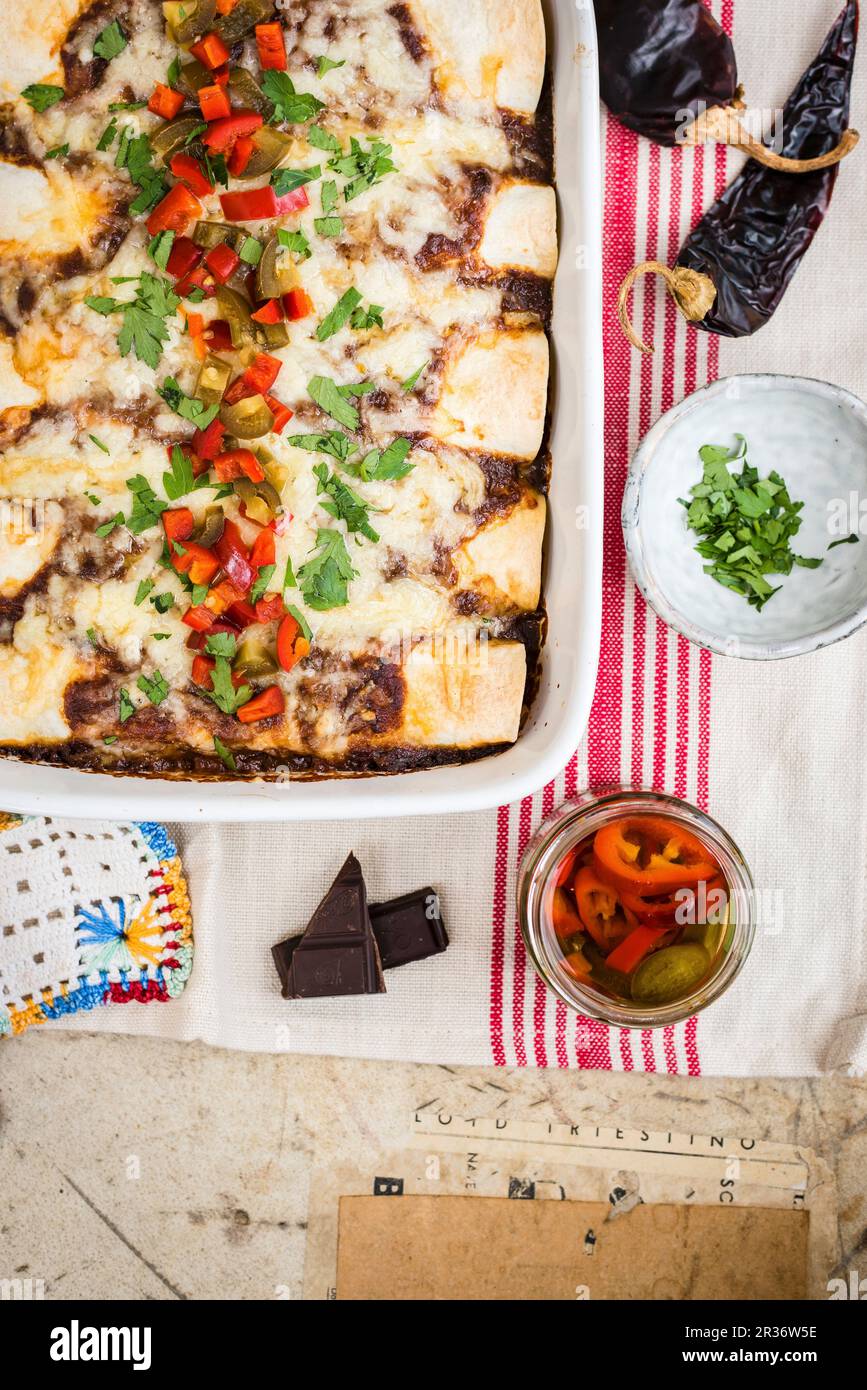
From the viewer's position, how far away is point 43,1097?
2.95 meters

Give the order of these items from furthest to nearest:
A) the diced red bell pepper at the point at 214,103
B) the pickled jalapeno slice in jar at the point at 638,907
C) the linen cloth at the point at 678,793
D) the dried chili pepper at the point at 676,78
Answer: the linen cloth at the point at 678,793 → the pickled jalapeno slice in jar at the point at 638,907 → the dried chili pepper at the point at 676,78 → the diced red bell pepper at the point at 214,103

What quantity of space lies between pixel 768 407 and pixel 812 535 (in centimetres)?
33

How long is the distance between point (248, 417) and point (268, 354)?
0.15m

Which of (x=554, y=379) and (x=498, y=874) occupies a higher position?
(x=554, y=379)

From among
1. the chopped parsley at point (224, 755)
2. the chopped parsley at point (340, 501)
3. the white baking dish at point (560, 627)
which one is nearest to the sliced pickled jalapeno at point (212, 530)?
the chopped parsley at point (340, 501)

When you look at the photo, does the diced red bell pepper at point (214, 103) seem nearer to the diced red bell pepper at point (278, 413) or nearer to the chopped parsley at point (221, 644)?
the diced red bell pepper at point (278, 413)

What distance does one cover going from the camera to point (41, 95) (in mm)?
2254

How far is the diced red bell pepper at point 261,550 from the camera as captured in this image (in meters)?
2.24

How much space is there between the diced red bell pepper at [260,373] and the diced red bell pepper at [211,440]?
0.10 metres

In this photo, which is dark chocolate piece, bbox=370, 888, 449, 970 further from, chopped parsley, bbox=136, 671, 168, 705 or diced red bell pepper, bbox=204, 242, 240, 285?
diced red bell pepper, bbox=204, 242, 240, 285

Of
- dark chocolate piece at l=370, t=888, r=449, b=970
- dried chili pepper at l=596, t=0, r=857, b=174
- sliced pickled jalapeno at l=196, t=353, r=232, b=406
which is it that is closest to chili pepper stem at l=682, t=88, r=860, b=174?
dried chili pepper at l=596, t=0, r=857, b=174

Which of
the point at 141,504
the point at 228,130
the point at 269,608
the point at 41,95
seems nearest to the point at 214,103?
the point at 228,130
